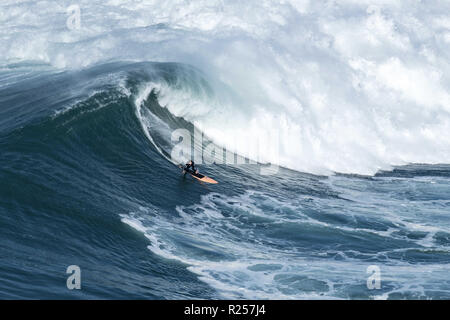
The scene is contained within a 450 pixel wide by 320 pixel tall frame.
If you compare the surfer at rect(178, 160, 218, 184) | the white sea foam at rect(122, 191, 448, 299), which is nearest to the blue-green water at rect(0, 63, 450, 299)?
the white sea foam at rect(122, 191, 448, 299)

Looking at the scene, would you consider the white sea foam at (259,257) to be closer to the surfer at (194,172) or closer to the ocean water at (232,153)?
the ocean water at (232,153)

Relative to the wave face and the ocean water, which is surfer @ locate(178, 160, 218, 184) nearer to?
the ocean water

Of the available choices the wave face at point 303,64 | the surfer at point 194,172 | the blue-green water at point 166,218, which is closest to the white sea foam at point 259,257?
the blue-green water at point 166,218

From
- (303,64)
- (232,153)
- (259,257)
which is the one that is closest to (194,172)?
(232,153)
